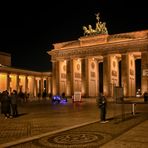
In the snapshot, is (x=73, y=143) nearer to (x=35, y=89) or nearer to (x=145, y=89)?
(x=145, y=89)

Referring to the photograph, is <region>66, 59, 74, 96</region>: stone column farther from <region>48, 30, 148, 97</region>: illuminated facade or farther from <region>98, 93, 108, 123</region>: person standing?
<region>98, 93, 108, 123</region>: person standing

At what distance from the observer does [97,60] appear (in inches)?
2945

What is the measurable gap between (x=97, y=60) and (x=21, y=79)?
2251cm

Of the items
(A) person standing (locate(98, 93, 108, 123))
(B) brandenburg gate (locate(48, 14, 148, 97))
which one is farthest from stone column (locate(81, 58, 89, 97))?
(A) person standing (locate(98, 93, 108, 123))

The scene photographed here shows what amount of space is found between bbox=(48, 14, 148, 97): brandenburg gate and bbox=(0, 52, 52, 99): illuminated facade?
9.23 meters

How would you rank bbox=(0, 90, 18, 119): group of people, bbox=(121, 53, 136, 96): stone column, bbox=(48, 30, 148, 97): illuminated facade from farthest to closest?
bbox=(121, 53, 136, 96): stone column
bbox=(48, 30, 148, 97): illuminated facade
bbox=(0, 90, 18, 119): group of people

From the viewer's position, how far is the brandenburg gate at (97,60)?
61.9 meters

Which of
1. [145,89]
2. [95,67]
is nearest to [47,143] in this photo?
[145,89]

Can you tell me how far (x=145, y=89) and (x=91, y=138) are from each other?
163ft

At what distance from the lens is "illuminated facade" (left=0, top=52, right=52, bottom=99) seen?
72812mm

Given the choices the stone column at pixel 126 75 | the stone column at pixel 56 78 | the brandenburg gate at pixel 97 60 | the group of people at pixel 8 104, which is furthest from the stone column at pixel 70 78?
the group of people at pixel 8 104

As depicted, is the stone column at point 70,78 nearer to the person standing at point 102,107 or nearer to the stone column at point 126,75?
the stone column at point 126,75

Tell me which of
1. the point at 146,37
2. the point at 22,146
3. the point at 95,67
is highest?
the point at 146,37

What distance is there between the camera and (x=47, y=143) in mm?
11359
